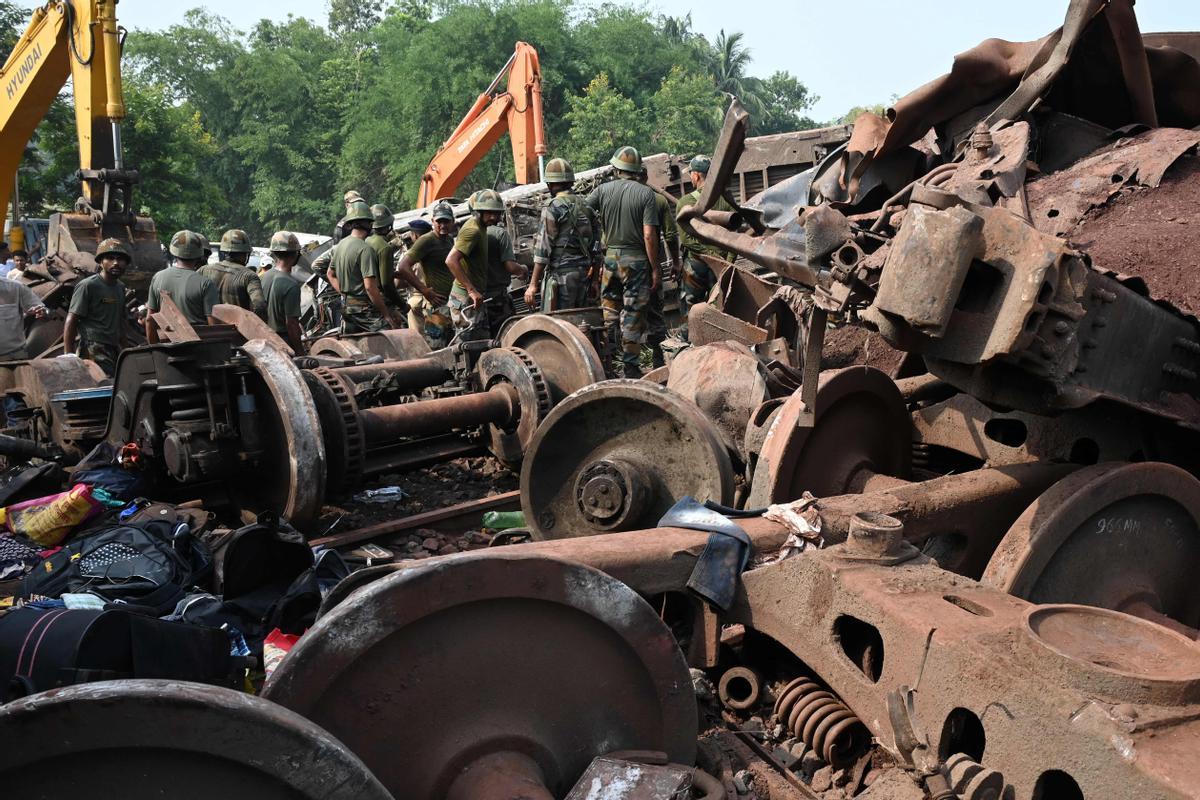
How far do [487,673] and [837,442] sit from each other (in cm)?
241

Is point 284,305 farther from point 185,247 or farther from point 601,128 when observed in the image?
point 601,128

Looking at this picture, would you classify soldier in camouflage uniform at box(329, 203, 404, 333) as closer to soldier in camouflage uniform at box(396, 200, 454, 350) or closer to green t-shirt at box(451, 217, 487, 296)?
soldier in camouflage uniform at box(396, 200, 454, 350)

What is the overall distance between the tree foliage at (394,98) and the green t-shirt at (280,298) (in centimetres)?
2272

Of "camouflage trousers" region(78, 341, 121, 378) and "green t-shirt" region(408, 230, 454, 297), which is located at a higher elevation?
"green t-shirt" region(408, 230, 454, 297)

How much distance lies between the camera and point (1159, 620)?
3.43 meters

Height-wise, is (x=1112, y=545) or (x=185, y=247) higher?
(x=185, y=247)

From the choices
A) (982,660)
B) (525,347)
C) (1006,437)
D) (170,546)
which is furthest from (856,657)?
(525,347)

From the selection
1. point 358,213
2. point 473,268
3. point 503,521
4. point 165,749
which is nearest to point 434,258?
point 358,213

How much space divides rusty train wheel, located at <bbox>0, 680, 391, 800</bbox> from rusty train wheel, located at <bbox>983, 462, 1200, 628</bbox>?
2.36 meters

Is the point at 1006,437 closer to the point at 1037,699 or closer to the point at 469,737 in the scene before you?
the point at 1037,699

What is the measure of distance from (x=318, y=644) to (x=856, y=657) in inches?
72.3

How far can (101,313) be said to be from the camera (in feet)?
28.6

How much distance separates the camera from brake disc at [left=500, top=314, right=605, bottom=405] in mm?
6520

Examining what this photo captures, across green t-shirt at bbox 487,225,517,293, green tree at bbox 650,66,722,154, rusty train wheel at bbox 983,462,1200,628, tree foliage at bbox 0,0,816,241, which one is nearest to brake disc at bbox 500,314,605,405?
green t-shirt at bbox 487,225,517,293
